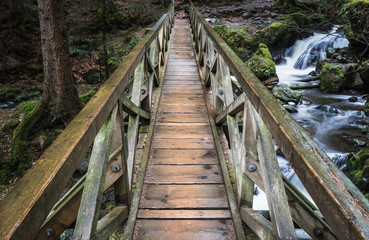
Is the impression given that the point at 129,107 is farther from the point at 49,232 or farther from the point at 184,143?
the point at 49,232

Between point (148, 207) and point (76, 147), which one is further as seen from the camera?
point (148, 207)

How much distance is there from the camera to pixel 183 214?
7.57 ft

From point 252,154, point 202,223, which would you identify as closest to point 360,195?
point 252,154

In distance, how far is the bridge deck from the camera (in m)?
2.18


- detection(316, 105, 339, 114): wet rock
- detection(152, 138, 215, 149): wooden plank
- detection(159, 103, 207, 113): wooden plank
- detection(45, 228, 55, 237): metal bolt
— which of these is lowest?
detection(316, 105, 339, 114): wet rock

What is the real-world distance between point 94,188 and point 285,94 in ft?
29.6

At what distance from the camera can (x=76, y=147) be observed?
1.30m

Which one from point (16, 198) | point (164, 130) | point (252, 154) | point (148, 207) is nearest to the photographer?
point (16, 198)

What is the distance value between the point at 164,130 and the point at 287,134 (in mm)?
2499

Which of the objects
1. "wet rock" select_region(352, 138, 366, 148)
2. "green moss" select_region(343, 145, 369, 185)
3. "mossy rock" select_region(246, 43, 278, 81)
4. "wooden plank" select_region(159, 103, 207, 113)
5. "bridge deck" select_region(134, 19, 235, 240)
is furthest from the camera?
"mossy rock" select_region(246, 43, 278, 81)

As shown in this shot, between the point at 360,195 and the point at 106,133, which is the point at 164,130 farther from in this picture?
the point at 360,195

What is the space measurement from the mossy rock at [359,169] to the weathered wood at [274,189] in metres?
4.51

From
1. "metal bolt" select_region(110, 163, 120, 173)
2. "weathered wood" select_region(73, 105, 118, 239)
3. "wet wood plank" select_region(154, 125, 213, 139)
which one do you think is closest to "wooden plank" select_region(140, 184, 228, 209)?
"metal bolt" select_region(110, 163, 120, 173)

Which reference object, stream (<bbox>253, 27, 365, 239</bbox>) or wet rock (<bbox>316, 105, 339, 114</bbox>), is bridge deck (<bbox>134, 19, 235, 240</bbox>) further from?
Result: wet rock (<bbox>316, 105, 339, 114</bbox>)
